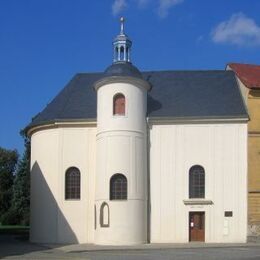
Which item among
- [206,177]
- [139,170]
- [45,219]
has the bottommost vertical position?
[45,219]

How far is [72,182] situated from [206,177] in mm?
8603

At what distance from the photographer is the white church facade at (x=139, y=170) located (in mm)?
39188

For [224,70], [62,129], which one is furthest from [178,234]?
[224,70]

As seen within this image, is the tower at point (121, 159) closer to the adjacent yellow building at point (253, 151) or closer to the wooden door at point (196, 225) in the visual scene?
the wooden door at point (196, 225)

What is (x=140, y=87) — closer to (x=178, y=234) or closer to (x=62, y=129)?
(x=62, y=129)

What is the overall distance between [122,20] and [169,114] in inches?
307

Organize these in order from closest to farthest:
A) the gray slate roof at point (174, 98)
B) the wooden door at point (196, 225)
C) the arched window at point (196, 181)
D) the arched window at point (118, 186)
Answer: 1. the arched window at point (118, 186)
2. the wooden door at point (196, 225)
3. the arched window at point (196, 181)
4. the gray slate roof at point (174, 98)

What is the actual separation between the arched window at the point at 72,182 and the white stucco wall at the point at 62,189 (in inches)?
10.9

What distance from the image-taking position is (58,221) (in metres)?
40.9

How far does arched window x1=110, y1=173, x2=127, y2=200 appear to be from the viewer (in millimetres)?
39156

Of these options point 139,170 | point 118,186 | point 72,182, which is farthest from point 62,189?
point 139,170

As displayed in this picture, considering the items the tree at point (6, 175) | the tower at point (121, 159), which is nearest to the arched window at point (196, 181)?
the tower at point (121, 159)

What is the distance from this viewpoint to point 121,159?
128 ft

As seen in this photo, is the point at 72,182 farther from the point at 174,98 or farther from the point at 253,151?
the point at 253,151
